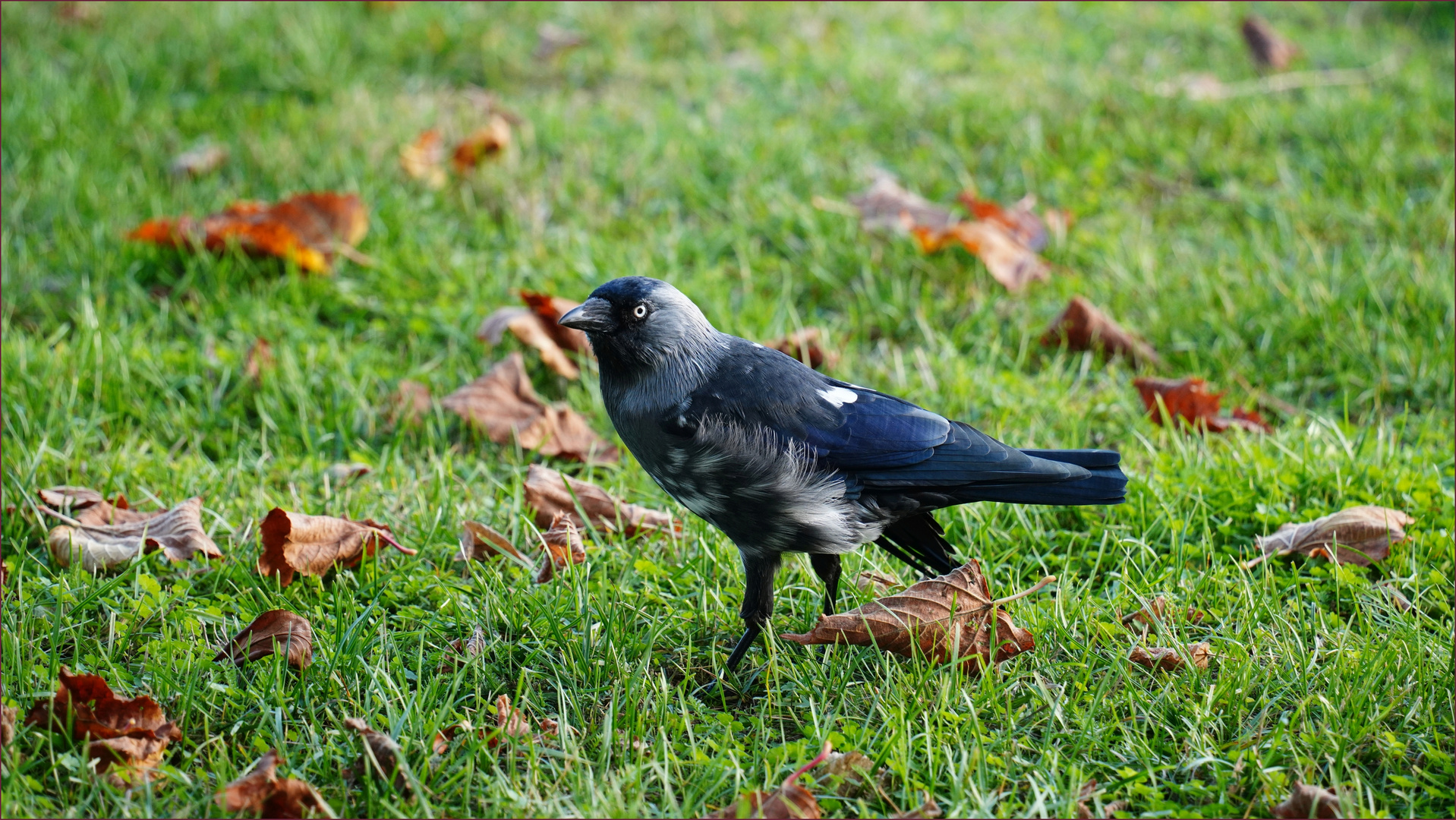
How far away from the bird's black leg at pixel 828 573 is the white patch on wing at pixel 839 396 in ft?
1.23

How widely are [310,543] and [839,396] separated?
1.38 meters

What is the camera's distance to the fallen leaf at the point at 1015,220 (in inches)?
193

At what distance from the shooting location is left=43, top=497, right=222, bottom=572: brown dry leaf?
303 centimetres

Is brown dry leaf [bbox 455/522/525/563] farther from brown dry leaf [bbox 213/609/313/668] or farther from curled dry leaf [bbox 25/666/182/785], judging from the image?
curled dry leaf [bbox 25/666/182/785]

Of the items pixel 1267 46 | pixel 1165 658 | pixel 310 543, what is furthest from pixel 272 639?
pixel 1267 46

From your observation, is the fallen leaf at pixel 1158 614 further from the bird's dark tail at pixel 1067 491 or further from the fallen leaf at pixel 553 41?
the fallen leaf at pixel 553 41

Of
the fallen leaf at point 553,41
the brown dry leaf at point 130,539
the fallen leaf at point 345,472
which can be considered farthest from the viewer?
the fallen leaf at point 553,41

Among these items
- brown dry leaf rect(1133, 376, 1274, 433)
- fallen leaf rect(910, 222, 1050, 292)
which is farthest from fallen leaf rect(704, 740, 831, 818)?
fallen leaf rect(910, 222, 1050, 292)

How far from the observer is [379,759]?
2363 millimetres

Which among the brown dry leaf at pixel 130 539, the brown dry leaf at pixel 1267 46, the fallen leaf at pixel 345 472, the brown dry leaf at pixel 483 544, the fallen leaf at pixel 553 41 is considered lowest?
the fallen leaf at pixel 345 472

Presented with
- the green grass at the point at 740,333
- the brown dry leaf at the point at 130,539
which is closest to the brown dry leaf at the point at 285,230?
the green grass at the point at 740,333

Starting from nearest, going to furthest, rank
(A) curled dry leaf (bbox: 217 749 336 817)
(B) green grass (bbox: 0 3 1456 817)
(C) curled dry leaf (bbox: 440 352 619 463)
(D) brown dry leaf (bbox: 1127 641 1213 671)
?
(A) curled dry leaf (bbox: 217 749 336 817) → (B) green grass (bbox: 0 3 1456 817) → (D) brown dry leaf (bbox: 1127 641 1213 671) → (C) curled dry leaf (bbox: 440 352 619 463)

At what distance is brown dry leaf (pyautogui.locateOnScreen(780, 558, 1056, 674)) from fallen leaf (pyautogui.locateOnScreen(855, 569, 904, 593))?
324mm

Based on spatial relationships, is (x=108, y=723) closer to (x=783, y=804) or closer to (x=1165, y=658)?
(x=783, y=804)
